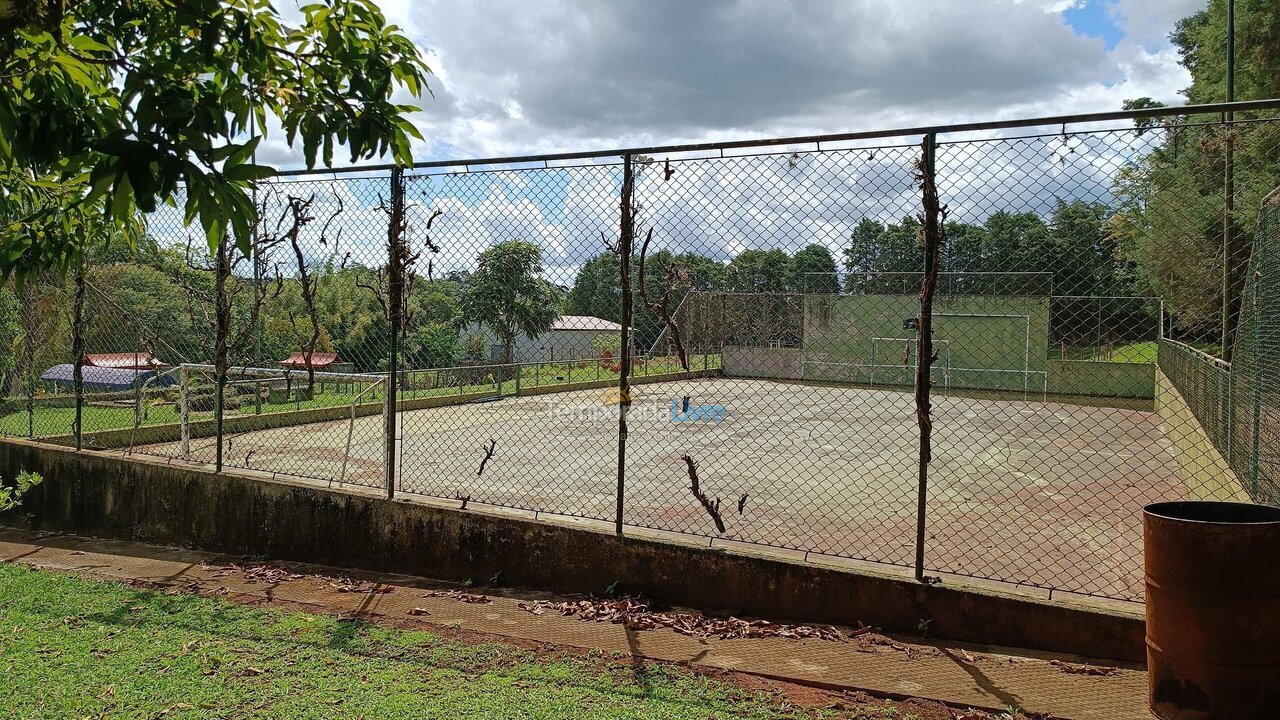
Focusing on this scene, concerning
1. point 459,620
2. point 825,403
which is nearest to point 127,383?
point 459,620

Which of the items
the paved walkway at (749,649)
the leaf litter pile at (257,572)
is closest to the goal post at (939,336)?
the leaf litter pile at (257,572)

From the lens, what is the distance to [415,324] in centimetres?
586

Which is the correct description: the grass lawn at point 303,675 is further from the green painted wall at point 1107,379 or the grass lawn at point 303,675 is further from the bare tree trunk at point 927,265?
the green painted wall at point 1107,379

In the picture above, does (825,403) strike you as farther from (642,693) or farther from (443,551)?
(642,693)

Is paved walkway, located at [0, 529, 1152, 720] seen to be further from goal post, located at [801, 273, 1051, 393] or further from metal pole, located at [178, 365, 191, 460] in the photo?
goal post, located at [801, 273, 1051, 393]

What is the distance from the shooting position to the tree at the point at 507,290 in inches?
218

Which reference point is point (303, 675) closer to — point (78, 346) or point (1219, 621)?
point (1219, 621)

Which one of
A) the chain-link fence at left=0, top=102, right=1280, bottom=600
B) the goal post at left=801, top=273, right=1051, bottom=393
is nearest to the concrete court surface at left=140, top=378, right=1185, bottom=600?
the chain-link fence at left=0, top=102, right=1280, bottom=600

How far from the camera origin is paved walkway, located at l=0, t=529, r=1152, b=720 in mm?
3316

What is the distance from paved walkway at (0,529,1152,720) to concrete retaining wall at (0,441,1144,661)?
14 centimetres

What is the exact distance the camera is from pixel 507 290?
6.12 metres

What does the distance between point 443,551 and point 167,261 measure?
555cm

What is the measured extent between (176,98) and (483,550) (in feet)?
12.4

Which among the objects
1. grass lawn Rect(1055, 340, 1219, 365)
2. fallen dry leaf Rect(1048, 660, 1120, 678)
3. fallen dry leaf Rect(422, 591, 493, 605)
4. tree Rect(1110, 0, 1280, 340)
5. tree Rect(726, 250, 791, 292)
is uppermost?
tree Rect(1110, 0, 1280, 340)
